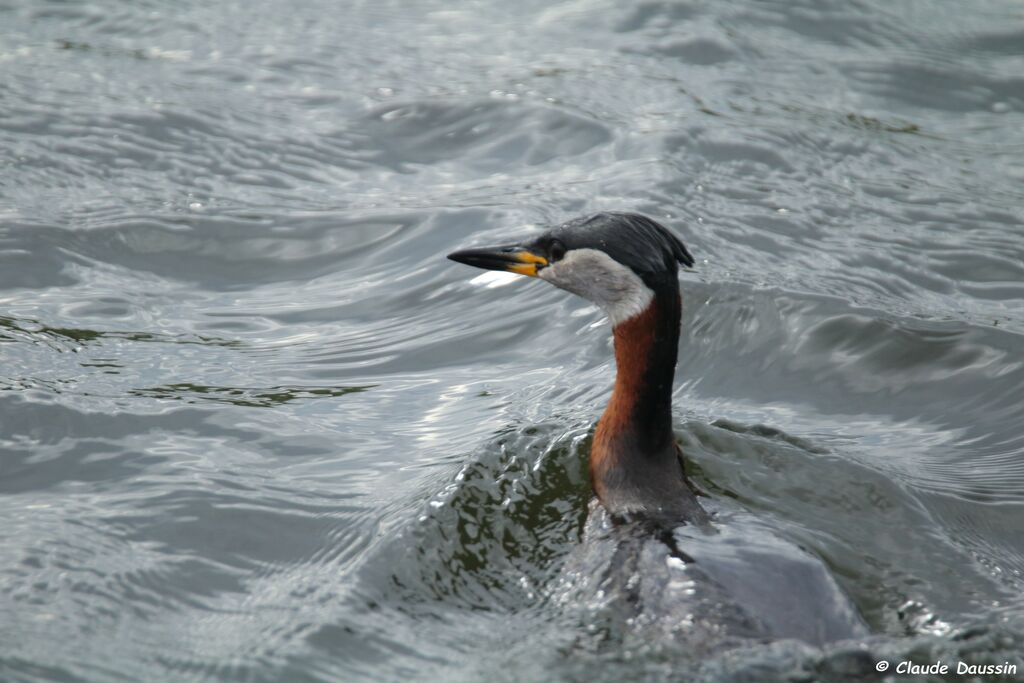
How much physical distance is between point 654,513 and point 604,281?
1071mm

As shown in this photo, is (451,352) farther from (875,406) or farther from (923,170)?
(923,170)

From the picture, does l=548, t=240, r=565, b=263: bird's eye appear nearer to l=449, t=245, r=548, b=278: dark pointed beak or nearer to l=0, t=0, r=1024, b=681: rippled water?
l=449, t=245, r=548, b=278: dark pointed beak

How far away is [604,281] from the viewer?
5.59 m

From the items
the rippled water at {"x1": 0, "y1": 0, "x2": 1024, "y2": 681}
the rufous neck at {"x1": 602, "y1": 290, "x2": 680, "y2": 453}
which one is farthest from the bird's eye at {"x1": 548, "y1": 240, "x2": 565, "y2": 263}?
the rippled water at {"x1": 0, "y1": 0, "x2": 1024, "y2": 681}

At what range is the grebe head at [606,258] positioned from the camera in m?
5.41

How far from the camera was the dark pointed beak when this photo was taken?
5.84 meters

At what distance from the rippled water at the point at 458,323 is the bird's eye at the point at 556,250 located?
36.2 inches

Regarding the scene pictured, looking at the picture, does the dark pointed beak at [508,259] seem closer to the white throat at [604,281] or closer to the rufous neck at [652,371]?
the white throat at [604,281]

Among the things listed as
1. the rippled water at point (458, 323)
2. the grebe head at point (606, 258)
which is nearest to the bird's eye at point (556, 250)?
the grebe head at point (606, 258)

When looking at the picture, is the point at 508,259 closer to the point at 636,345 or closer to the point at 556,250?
the point at 556,250

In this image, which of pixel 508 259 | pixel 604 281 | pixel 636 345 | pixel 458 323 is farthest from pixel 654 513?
pixel 458 323

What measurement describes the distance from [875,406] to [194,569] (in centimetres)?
366

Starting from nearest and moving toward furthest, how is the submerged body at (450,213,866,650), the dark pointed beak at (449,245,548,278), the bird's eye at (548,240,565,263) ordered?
the submerged body at (450,213,866,650)
the bird's eye at (548,240,565,263)
the dark pointed beak at (449,245,548,278)

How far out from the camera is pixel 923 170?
935 cm
